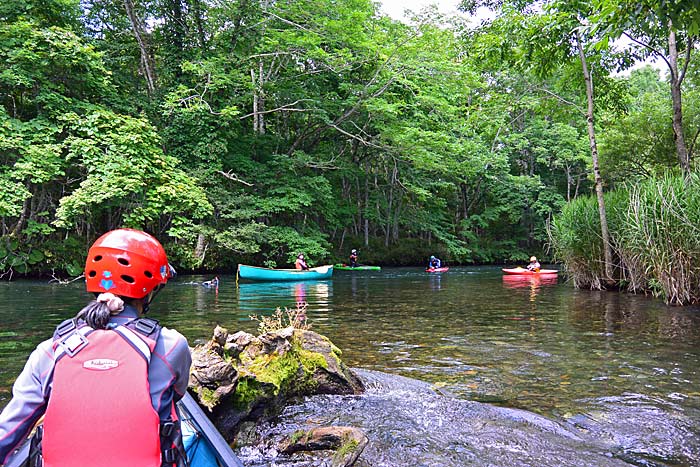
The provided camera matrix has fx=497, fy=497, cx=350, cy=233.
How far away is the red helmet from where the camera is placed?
1867mm

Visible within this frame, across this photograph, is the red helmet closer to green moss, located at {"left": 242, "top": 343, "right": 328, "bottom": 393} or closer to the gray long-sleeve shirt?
the gray long-sleeve shirt

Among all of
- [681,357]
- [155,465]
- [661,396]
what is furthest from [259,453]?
[681,357]

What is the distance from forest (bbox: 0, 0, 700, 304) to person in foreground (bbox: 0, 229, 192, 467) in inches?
379

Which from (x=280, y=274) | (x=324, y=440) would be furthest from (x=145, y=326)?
(x=280, y=274)

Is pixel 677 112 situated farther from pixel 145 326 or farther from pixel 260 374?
pixel 145 326

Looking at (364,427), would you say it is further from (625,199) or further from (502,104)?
A: (502,104)

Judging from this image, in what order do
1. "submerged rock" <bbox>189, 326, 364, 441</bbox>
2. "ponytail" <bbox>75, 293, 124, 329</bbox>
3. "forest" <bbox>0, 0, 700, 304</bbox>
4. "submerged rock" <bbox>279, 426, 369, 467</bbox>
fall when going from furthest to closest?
Answer: "forest" <bbox>0, 0, 700, 304</bbox>
"submerged rock" <bbox>189, 326, 364, 441</bbox>
"submerged rock" <bbox>279, 426, 369, 467</bbox>
"ponytail" <bbox>75, 293, 124, 329</bbox>

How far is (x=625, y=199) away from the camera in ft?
39.5

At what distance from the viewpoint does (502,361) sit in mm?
5750

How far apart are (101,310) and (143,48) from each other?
21.8 meters

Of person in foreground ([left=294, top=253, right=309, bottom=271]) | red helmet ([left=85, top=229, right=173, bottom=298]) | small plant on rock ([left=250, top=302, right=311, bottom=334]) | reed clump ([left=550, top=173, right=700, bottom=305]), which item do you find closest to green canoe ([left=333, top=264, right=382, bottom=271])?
person in foreground ([left=294, top=253, right=309, bottom=271])

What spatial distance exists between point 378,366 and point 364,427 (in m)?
1.79

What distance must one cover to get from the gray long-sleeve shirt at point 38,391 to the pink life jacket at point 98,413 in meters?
0.05

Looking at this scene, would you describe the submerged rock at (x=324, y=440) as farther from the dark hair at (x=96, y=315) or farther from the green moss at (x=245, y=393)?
the dark hair at (x=96, y=315)
